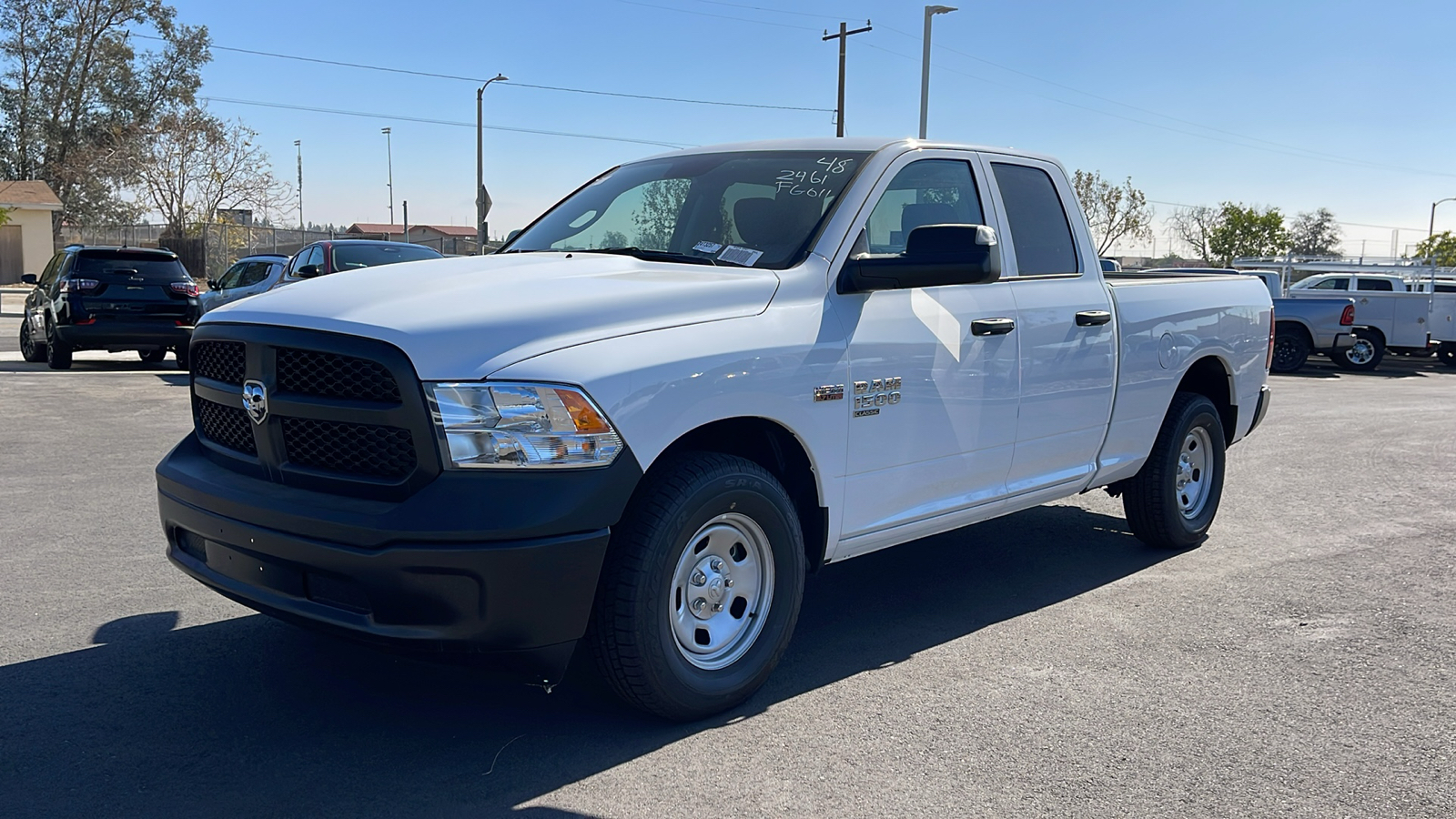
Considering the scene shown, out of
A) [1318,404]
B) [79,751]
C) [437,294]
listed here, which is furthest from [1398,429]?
[79,751]

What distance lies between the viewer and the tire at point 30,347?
16.5 m

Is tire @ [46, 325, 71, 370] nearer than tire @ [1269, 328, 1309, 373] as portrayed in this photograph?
Yes

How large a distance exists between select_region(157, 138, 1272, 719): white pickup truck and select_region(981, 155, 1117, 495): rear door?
0.02 metres

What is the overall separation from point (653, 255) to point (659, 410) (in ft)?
4.00

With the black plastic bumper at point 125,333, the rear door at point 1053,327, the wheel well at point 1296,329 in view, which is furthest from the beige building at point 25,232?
the rear door at point 1053,327

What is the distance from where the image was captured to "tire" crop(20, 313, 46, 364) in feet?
54.1

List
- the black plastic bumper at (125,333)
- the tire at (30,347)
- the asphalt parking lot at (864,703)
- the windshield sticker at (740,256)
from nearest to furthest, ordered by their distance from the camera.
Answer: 1. the asphalt parking lot at (864,703)
2. the windshield sticker at (740,256)
3. the black plastic bumper at (125,333)
4. the tire at (30,347)

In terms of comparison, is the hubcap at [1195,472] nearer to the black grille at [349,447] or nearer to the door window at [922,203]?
the door window at [922,203]

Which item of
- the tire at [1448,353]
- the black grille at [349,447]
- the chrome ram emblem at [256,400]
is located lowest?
the tire at [1448,353]

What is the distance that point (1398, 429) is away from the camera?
12023mm

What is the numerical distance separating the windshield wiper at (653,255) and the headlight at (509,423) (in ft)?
4.04

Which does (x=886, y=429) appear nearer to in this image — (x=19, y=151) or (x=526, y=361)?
(x=526, y=361)

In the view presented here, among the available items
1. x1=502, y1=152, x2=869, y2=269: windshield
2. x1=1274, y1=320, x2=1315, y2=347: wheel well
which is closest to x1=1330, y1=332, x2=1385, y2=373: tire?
x1=1274, y1=320, x2=1315, y2=347: wheel well

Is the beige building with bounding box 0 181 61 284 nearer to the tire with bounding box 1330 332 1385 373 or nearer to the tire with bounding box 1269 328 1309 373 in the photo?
the tire with bounding box 1269 328 1309 373
